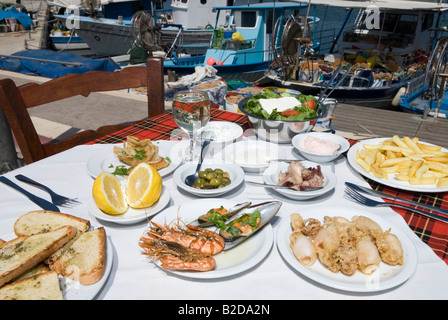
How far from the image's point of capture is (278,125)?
1.89 meters

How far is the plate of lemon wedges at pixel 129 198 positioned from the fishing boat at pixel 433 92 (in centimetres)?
618

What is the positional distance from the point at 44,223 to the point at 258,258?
791 mm

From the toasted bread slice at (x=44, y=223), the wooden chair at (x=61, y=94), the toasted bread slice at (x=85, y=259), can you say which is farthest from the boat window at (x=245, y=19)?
the toasted bread slice at (x=85, y=259)

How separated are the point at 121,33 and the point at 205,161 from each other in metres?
17.8

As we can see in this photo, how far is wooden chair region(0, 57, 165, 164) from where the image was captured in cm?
191

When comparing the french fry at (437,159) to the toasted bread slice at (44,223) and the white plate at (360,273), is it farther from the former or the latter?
the toasted bread slice at (44,223)

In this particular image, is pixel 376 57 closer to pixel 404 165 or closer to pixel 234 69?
pixel 234 69

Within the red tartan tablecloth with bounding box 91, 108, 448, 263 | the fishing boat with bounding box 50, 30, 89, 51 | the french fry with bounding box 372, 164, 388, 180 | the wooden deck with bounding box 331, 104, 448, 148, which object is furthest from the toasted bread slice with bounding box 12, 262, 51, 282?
the fishing boat with bounding box 50, 30, 89, 51

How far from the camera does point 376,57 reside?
10609mm

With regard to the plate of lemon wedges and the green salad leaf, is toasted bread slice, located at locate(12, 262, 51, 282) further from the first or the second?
the green salad leaf


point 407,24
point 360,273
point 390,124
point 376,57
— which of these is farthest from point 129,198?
point 407,24

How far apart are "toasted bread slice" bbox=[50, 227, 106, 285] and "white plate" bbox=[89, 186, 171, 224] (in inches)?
4.4

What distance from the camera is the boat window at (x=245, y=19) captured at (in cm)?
1221

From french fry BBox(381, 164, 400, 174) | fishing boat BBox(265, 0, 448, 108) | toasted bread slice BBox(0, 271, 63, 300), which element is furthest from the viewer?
fishing boat BBox(265, 0, 448, 108)
